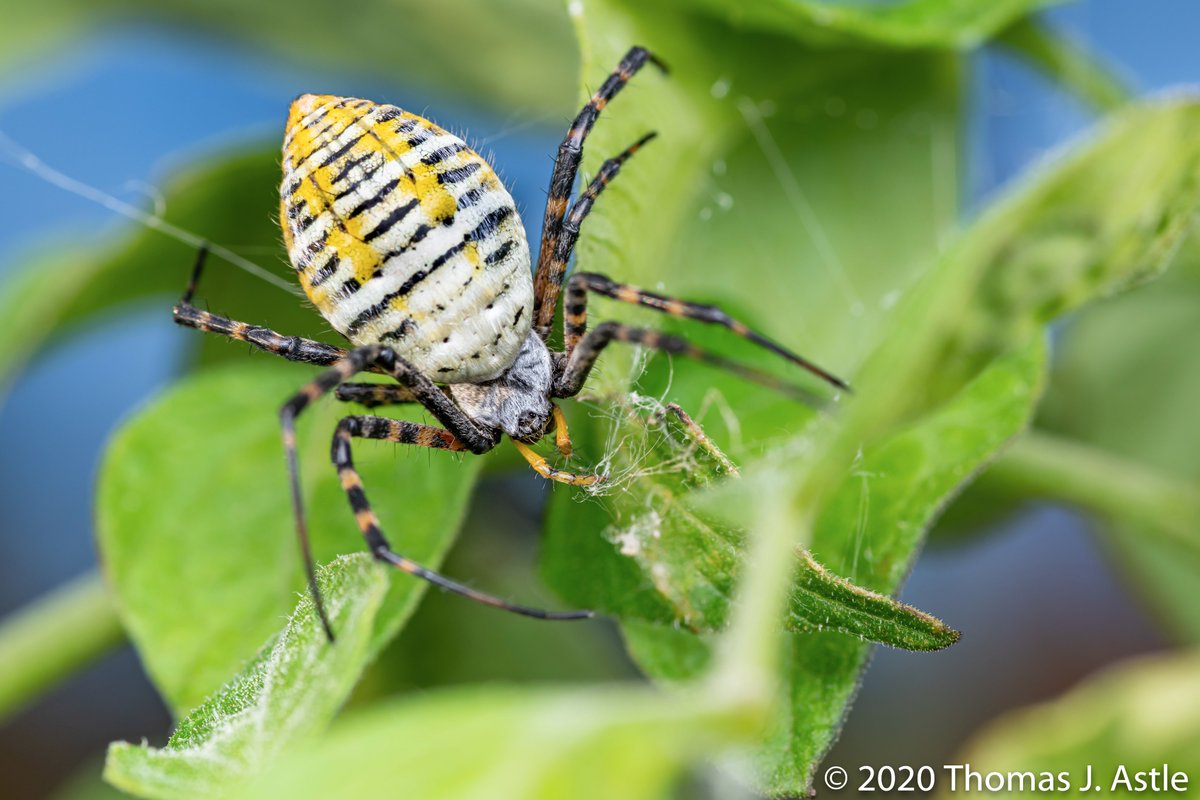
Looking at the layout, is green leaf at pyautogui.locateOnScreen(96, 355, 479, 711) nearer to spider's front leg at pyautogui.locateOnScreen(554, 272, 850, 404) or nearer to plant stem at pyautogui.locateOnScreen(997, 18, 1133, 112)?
spider's front leg at pyautogui.locateOnScreen(554, 272, 850, 404)

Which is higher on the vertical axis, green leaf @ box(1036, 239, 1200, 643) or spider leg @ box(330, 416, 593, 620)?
green leaf @ box(1036, 239, 1200, 643)

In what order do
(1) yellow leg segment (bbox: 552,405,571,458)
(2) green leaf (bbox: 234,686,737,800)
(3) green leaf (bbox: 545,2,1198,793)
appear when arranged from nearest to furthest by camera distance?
(2) green leaf (bbox: 234,686,737,800)
(3) green leaf (bbox: 545,2,1198,793)
(1) yellow leg segment (bbox: 552,405,571,458)

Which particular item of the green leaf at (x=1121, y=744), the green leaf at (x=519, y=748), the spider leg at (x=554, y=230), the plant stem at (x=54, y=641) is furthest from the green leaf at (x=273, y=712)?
the spider leg at (x=554, y=230)

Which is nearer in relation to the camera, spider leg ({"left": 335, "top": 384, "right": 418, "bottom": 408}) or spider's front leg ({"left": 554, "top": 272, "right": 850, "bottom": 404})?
spider's front leg ({"left": 554, "top": 272, "right": 850, "bottom": 404})

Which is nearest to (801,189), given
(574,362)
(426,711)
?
(574,362)

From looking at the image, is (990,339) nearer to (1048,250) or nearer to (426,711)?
(1048,250)

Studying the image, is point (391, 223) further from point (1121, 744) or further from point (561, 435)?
point (1121, 744)

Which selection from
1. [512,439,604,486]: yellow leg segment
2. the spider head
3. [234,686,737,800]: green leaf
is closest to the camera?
[234,686,737,800]: green leaf

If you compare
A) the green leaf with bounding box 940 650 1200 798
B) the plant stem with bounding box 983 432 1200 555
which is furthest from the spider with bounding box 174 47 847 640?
the green leaf with bounding box 940 650 1200 798
